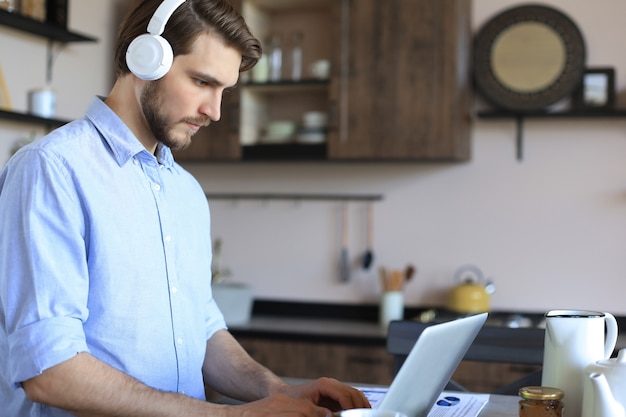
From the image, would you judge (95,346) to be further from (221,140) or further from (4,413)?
(221,140)

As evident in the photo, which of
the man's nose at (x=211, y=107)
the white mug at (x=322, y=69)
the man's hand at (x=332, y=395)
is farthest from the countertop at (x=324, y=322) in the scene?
the man's nose at (x=211, y=107)

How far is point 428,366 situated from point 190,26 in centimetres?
83

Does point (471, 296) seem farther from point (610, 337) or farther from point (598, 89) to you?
point (610, 337)

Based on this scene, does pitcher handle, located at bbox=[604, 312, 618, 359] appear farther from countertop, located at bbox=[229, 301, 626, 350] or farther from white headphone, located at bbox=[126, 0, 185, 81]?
countertop, located at bbox=[229, 301, 626, 350]

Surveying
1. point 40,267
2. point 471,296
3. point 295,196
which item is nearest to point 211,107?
point 40,267

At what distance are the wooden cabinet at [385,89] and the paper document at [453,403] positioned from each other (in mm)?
1958

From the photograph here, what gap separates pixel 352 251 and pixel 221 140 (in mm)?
821

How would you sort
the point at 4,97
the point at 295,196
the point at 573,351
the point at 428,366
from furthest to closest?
1. the point at 295,196
2. the point at 4,97
3. the point at 573,351
4. the point at 428,366

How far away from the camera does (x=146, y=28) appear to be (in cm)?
171

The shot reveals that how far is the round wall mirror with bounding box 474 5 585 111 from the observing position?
12.0ft

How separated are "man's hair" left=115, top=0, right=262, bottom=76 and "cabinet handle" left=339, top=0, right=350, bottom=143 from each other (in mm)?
2000

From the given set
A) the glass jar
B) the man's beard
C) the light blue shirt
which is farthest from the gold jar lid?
the man's beard

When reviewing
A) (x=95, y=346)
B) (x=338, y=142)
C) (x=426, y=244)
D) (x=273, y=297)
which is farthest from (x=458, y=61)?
(x=95, y=346)

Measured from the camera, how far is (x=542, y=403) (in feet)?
4.27
